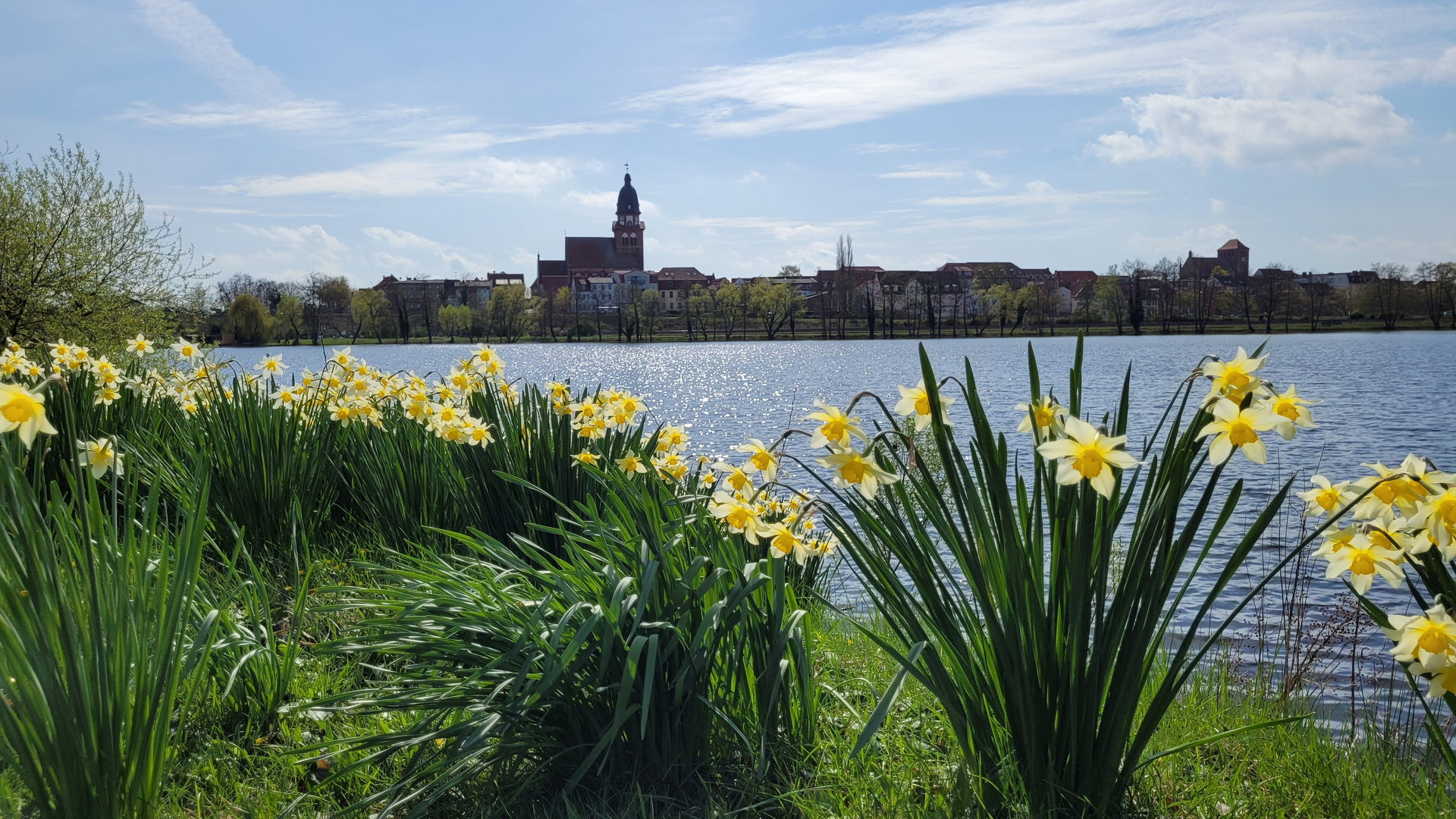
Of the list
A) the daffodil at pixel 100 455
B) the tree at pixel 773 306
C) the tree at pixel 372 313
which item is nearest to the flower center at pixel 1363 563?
the daffodil at pixel 100 455

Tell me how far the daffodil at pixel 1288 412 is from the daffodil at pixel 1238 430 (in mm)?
32

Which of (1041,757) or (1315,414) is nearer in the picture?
(1041,757)

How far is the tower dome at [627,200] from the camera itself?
5901 inches

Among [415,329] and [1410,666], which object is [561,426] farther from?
[415,329]

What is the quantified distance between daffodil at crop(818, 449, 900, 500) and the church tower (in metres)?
146

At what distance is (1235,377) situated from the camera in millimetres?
1900

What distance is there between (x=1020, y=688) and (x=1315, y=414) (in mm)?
24412

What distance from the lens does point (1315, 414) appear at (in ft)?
73.4

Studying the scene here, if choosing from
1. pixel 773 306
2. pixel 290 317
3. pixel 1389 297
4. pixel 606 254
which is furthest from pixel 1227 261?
pixel 290 317

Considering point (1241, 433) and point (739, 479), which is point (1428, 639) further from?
point (739, 479)

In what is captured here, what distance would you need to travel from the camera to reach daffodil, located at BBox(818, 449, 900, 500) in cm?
190

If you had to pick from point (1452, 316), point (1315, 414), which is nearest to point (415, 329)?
point (1315, 414)

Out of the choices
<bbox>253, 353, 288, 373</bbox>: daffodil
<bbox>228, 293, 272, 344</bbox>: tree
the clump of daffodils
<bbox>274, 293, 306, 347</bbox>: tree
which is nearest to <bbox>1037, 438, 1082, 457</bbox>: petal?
the clump of daffodils

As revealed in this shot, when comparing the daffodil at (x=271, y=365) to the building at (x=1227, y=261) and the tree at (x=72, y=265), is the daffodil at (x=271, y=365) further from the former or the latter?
the building at (x=1227, y=261)
